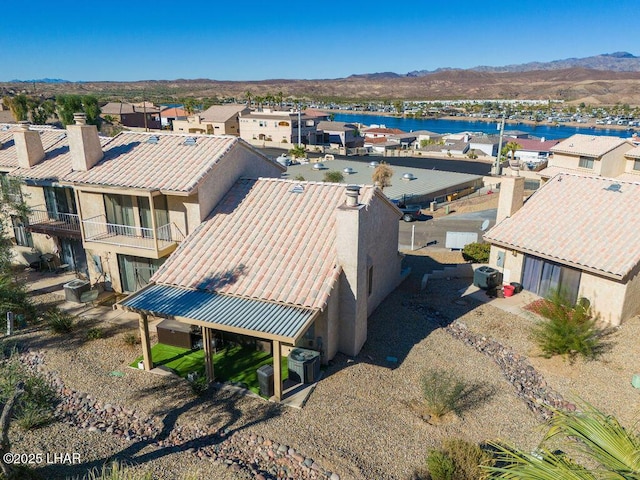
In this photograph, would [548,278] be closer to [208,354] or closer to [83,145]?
[208,354]

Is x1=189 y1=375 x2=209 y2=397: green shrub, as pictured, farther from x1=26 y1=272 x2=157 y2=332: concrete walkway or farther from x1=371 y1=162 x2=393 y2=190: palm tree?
x1=371 y1=162 x2=393 y2=190: palm tree

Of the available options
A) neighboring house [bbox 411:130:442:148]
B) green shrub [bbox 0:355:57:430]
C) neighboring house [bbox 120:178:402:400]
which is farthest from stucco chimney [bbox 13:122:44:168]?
neighboring house [bbox 411:130:442:148]

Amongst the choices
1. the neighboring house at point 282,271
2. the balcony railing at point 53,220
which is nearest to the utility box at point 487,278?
the neighboring house at point 282,271

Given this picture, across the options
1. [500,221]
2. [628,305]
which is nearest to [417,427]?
[628,305]

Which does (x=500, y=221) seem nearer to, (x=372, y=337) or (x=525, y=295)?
(x=525, y=295)

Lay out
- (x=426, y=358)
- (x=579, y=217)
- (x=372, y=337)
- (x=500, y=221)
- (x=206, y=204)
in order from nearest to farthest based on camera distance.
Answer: (x=426, y=358)
(x=372, y=337)
(x=206, y=204)
(x=579, y=217)
(x=500, y=221)

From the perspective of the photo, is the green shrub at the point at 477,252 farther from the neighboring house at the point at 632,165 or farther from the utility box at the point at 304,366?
the neighboring house at the point at 632,165
